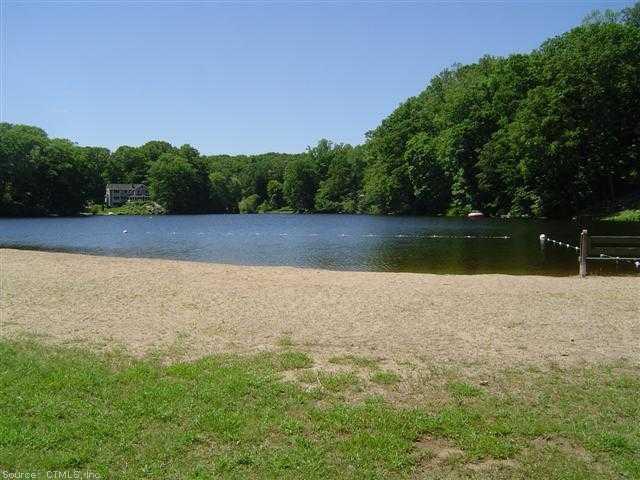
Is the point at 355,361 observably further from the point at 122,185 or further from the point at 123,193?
the point at 122,185

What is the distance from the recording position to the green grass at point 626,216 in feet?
144

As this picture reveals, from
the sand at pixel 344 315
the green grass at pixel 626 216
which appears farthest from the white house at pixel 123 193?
the sand at pixel 344 315

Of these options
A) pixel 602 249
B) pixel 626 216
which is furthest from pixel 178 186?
pixel 602 249

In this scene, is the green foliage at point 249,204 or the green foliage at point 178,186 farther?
the green foliage at point 249,204

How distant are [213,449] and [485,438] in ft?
8.18

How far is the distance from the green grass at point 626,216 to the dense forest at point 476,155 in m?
8.18

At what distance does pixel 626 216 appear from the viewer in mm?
45031

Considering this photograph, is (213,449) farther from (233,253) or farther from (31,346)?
(233,253)

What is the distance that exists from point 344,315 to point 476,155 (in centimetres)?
6443

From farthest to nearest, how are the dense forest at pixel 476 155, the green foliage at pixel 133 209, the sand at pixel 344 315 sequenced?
1. the green foliage at pixel 133 209
2. the dense forest at pixel 476 155
3. the sand at pixel 344 315

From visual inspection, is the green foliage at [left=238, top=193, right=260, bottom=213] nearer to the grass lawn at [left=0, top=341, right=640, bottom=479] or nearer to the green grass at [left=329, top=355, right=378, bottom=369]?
the green grass at [left=329, top=355, right=378, bottom=369]

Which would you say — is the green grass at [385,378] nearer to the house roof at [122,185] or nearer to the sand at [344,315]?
the sand at [344,315]

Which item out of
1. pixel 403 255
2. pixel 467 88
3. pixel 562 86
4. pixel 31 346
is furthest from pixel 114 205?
pixel 31 346

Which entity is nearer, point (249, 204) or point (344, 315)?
point (344, 315)
